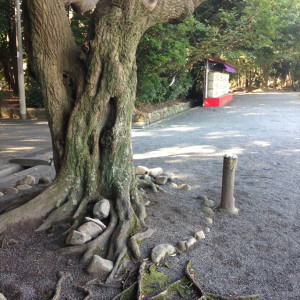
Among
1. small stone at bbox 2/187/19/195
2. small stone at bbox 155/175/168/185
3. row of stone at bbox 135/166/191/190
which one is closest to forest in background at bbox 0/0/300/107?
row of stone at bbox 135/166/191/190

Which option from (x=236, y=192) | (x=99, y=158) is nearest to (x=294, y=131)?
(x=236, y=192)

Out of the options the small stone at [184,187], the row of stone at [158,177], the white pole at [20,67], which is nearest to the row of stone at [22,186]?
the row of stone at [158,177]

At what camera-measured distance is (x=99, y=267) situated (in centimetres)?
326

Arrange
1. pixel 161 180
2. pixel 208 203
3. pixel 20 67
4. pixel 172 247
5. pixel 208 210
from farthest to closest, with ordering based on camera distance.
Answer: pixel 20 67 → pixel 161 180 → pixel 208 203 → pixel 208 210 → pixel 172 247

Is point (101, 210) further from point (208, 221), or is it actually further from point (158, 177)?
point (158, 177)

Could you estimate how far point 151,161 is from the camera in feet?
26.4

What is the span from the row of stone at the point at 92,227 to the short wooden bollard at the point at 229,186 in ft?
5.67

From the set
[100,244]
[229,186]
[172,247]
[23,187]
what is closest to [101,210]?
[100,244]

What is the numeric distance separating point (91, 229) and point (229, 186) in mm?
2093

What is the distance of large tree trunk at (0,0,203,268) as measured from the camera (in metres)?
4.01

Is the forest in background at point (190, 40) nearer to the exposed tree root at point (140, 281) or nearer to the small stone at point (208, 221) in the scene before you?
the small stone at point (208, 221)

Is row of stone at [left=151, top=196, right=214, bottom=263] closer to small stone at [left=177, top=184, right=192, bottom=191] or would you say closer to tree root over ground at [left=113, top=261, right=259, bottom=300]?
tree root over ground at [left=113, top=261, right=259, bottom=300]

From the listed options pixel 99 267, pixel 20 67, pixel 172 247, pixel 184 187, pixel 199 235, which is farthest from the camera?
pixel 20 67

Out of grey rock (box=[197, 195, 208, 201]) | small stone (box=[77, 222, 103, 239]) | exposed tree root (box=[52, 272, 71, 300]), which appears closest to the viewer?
exposed tree root (box=[52, 272, 71, 300])
